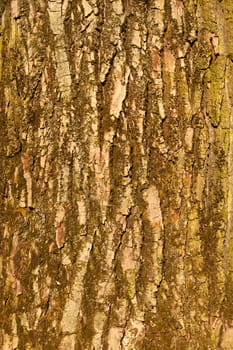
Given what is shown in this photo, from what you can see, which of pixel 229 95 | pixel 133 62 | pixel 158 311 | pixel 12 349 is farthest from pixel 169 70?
pixel 12 349

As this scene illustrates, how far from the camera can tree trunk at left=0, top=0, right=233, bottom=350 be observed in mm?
1711

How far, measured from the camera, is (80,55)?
174cm

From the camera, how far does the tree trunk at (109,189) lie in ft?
5.61

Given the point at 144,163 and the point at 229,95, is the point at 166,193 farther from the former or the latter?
the point at 229,95

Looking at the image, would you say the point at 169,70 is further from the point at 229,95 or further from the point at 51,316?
the point at 51,316

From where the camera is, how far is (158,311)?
1.72 metres

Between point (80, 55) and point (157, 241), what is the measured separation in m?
0.64

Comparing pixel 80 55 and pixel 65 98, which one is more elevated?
pixel 80 55

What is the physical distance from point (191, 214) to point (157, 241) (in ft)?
0.47

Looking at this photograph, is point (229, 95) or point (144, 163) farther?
point (229, 95)

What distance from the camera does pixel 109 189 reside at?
5.63 feet

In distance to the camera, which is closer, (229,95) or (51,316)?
(51,316)

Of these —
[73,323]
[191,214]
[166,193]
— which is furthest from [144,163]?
[73,323]

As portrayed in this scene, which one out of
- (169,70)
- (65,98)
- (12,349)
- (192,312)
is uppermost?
(169,70)
